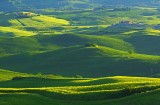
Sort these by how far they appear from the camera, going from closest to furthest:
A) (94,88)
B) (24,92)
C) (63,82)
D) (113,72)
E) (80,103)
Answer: (80,103)
(24,92)
(94,88)
(63,82)
(113,72)

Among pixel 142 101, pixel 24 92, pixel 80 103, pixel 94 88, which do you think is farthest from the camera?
pixel 94 88

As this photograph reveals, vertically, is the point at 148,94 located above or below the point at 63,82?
above

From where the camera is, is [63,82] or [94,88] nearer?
[94,88]

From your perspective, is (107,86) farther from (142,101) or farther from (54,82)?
(54,82)

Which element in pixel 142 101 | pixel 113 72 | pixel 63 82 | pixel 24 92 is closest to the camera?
pixel 142 101

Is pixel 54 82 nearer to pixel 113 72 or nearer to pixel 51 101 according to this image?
pixel 51 101

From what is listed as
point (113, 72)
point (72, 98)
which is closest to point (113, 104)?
point (72, 98)

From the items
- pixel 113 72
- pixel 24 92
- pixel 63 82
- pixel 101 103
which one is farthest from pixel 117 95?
pixel 113 72

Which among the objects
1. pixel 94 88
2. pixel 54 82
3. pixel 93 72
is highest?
pixel 94 88

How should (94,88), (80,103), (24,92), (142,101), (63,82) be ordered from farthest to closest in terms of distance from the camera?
1. (63,82)
2. (94,88)
3. (24,92)
4. (80,103)
5. (142,101)
